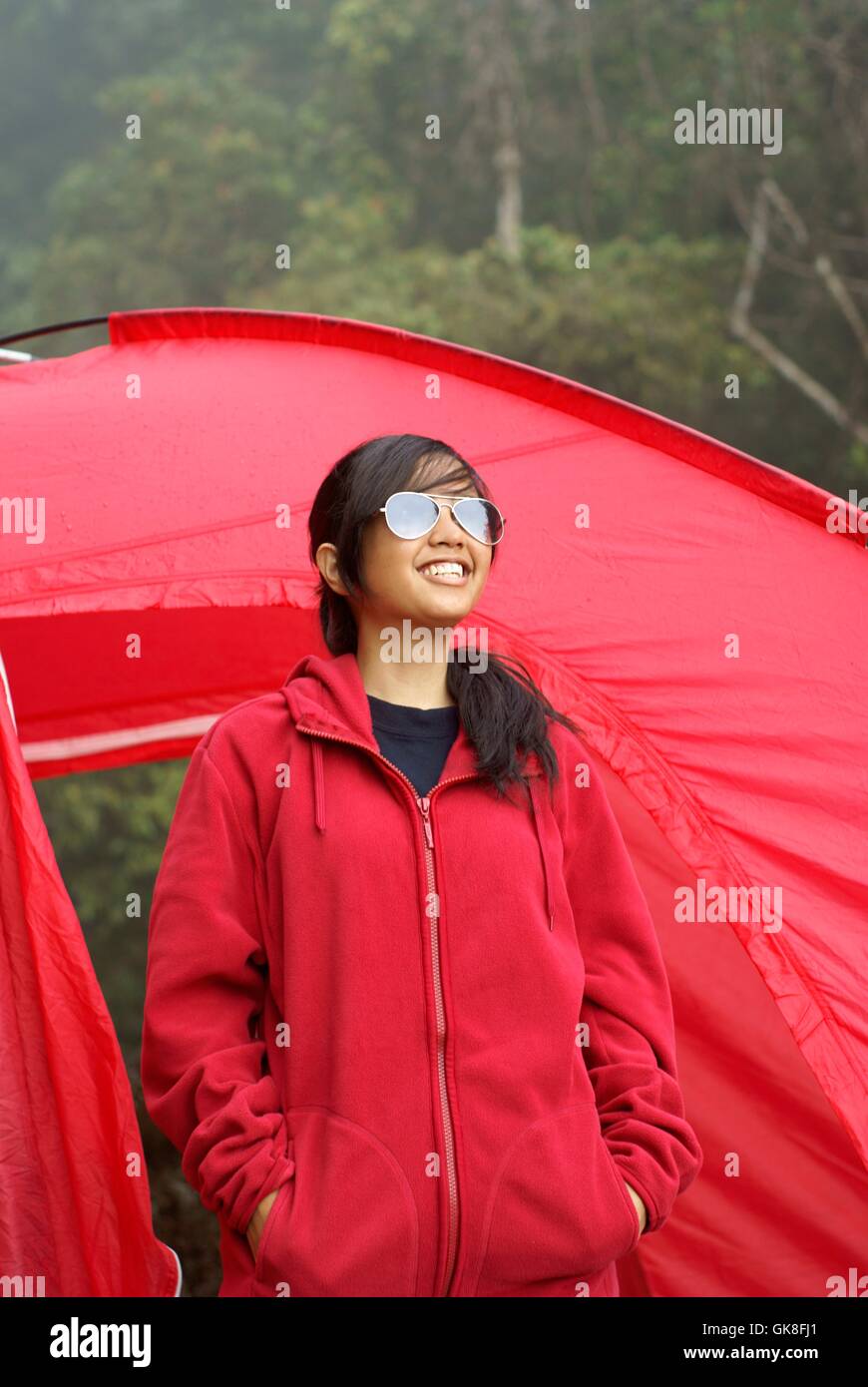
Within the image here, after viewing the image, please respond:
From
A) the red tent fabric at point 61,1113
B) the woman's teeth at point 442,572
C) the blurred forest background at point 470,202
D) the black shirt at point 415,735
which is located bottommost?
the red tent fabric at point 61,1113

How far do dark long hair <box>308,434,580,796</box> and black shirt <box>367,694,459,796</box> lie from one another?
3 cm

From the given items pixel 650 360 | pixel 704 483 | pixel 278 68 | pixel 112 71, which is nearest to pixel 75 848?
pixel 650 360

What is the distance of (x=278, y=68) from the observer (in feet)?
42.3

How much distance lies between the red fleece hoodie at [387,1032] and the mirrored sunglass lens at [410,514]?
0.17 metres

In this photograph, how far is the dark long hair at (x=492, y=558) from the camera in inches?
58.2

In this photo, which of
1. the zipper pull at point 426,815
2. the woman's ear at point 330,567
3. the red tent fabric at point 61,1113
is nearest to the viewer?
the zipper pull at point 426,815

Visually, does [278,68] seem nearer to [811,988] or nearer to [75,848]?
[75,848]

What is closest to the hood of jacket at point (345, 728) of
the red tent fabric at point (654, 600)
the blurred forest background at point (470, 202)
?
the red tent fabric at point (654, 600)

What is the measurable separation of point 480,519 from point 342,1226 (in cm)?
72

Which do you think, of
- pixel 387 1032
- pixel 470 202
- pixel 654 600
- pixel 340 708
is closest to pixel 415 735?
pixel 340 708

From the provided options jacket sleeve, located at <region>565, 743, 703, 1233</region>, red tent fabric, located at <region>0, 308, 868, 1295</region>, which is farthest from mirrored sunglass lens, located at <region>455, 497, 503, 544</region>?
red tent fabric, located at <region>0, 308, 868, 1295</region>

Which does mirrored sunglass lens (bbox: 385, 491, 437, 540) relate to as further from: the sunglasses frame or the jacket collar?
the jacket collar

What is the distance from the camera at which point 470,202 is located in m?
10.8

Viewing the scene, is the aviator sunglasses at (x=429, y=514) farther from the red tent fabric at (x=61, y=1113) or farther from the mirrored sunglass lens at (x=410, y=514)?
the red tent fabric at (x=61, y=1113)
